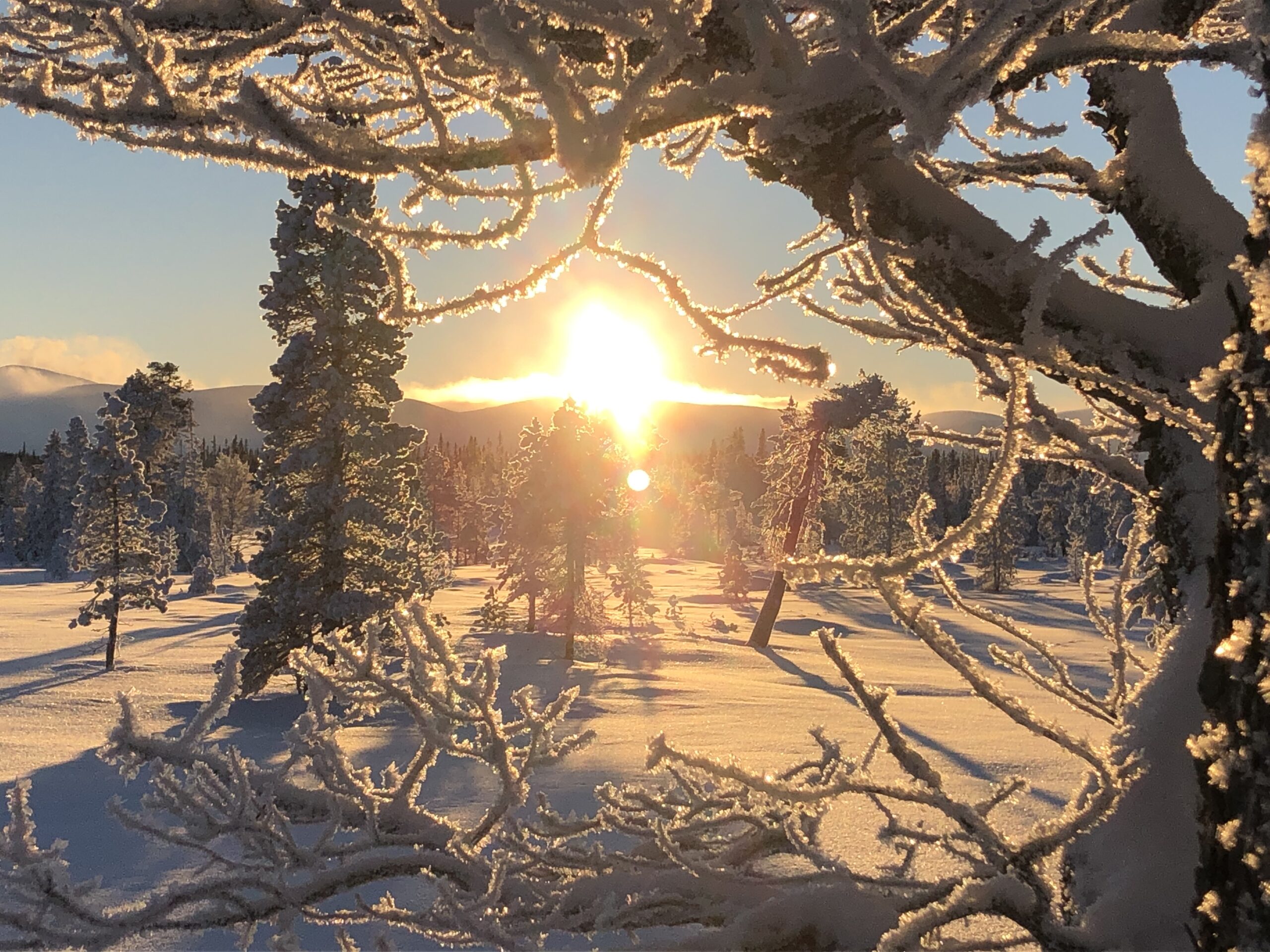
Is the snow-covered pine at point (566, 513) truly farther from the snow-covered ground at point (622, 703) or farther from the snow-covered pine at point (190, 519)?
the snow-covered pine at point (190, 519)

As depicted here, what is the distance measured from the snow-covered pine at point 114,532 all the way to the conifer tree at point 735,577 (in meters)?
27.8

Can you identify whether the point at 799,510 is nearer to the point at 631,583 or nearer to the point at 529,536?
the point at 631,583

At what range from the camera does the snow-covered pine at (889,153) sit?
110 centimetres

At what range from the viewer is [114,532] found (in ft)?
78.7

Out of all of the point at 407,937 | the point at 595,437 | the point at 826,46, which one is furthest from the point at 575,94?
the point at 595,437

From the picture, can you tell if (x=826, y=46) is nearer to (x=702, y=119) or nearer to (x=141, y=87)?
(x=702, y=119)

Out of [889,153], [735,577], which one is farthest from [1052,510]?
[889,153]

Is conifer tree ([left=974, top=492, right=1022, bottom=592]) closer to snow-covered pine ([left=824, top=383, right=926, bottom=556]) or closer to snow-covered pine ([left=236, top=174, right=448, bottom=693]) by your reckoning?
snow-covered pine ([left=824, top=383, right=926, bottom=556])

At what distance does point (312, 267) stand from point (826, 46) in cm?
1661

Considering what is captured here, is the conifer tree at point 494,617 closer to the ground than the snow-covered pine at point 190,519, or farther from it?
closer to the ground

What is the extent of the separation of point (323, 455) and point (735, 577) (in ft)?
99.3

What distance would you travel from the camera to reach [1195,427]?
1.13 meters

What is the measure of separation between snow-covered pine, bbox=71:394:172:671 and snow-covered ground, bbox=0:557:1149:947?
1837 mm

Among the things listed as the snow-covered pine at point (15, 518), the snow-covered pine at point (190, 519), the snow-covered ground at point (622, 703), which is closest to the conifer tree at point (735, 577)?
the snow-covered ground at point (622, 703)
